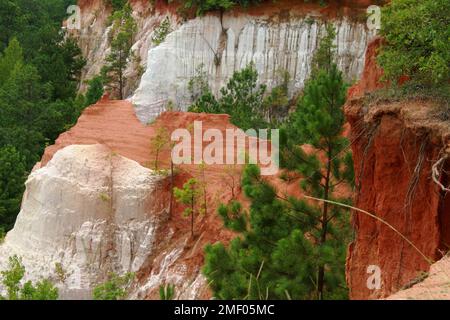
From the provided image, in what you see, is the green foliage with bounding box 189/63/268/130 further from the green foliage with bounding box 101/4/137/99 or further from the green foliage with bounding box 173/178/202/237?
the green foliage with bounding box 173/178/202/237

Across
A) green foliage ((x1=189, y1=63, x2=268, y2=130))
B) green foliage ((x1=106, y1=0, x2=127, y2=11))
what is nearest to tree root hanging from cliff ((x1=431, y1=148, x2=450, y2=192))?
green foliage ((x1=189, y1=63, x2=268, y2=130))

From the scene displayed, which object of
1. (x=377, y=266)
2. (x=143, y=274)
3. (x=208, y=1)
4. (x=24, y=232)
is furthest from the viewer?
(x=208, y=1)

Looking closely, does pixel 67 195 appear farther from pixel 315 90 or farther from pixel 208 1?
pixel 208 1

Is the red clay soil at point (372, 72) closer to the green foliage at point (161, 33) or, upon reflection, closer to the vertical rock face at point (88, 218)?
the vertical rock face at point (88, 218)

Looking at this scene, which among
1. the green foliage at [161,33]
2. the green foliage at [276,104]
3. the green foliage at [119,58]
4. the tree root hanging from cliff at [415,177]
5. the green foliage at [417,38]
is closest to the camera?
the tree root hanging from cliff at [415,177]

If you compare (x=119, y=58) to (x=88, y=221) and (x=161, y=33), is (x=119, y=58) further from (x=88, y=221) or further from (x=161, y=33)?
(x=88, y=221)

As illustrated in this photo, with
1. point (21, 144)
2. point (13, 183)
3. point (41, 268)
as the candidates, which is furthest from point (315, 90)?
point (21, 144)

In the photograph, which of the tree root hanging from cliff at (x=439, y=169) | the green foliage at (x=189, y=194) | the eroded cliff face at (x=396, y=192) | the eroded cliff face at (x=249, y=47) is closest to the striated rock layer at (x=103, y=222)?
the green foliage at (x=189, y=194)

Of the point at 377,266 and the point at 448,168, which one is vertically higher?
the point at 448,168
